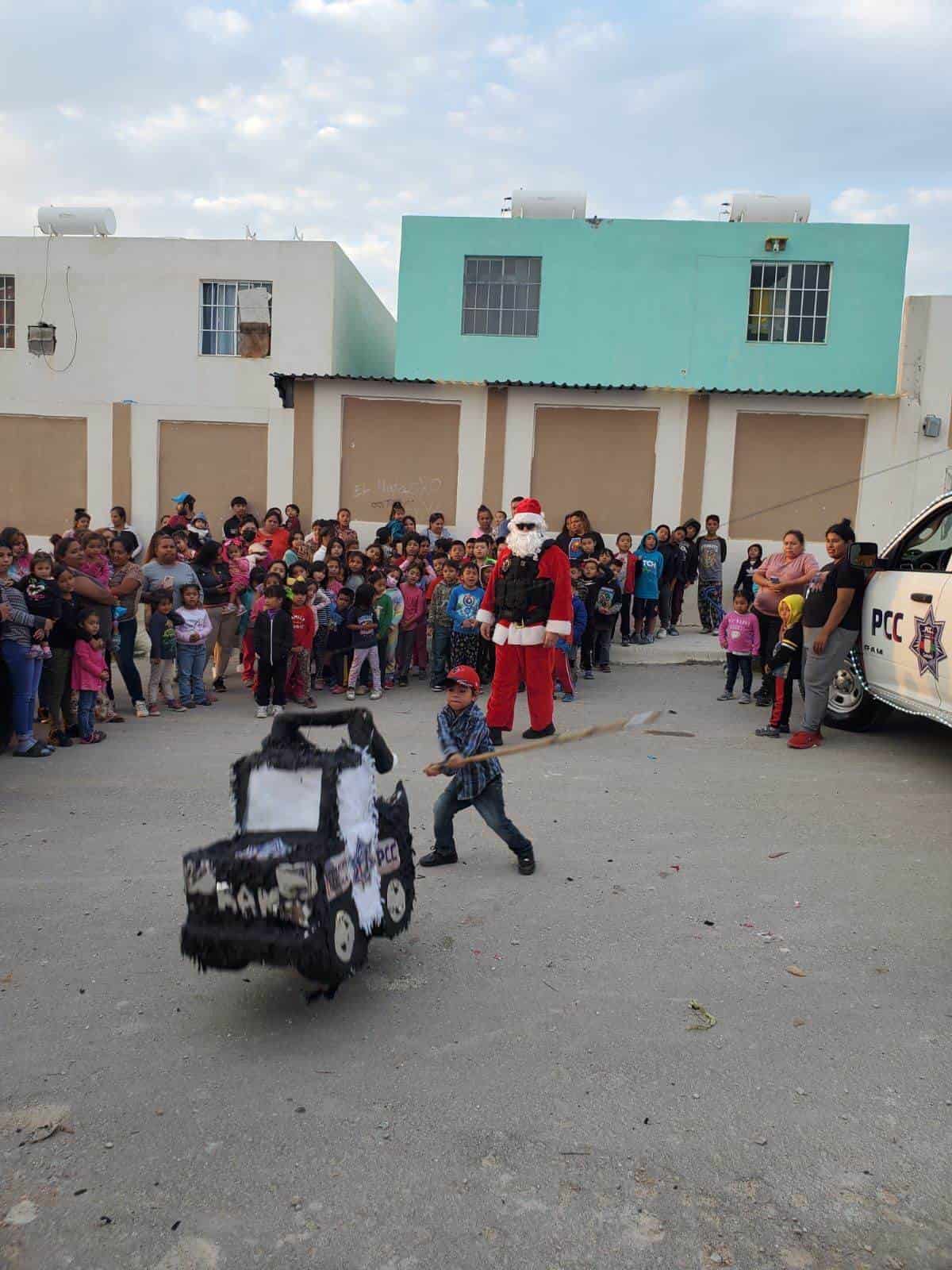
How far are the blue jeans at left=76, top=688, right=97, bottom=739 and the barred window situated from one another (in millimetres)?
11404

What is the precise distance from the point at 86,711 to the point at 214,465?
10058 mm

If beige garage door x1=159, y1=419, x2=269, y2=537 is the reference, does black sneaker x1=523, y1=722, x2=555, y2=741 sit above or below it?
below

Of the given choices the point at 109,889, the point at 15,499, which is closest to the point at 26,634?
the point at 109,889

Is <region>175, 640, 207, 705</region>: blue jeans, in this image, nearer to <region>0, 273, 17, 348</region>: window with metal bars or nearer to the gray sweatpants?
the gray sweatpants

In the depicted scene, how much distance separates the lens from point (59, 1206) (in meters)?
2.83

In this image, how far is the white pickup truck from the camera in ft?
23.9

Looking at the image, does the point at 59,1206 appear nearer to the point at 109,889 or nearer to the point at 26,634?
the point at 109,889

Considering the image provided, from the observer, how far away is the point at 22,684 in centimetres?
752

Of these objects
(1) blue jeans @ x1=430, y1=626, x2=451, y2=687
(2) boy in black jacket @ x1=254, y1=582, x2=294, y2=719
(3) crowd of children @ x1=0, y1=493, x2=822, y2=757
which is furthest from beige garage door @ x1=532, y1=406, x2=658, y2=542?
(2) boy in black jacket @ x1=254, y1=582, x2=294, y2=719

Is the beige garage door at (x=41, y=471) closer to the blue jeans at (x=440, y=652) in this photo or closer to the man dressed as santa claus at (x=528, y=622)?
the blue jeans at (x=440, y=652)

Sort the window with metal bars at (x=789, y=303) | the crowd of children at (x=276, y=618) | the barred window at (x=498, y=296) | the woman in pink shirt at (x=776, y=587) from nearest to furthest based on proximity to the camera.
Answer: the crowd of children at (x=276, y=618) < the woman in pink shirt at (x=776, y=587) < the window with metal bars at (x=789, y=303) < the barred window at (x=498, y=296)

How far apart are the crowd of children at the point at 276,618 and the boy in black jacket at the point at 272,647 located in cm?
1

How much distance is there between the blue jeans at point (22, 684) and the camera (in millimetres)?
7441

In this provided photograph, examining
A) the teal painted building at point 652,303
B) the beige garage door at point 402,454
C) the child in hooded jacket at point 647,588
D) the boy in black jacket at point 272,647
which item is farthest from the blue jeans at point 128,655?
the teal painted building at point 652,303
